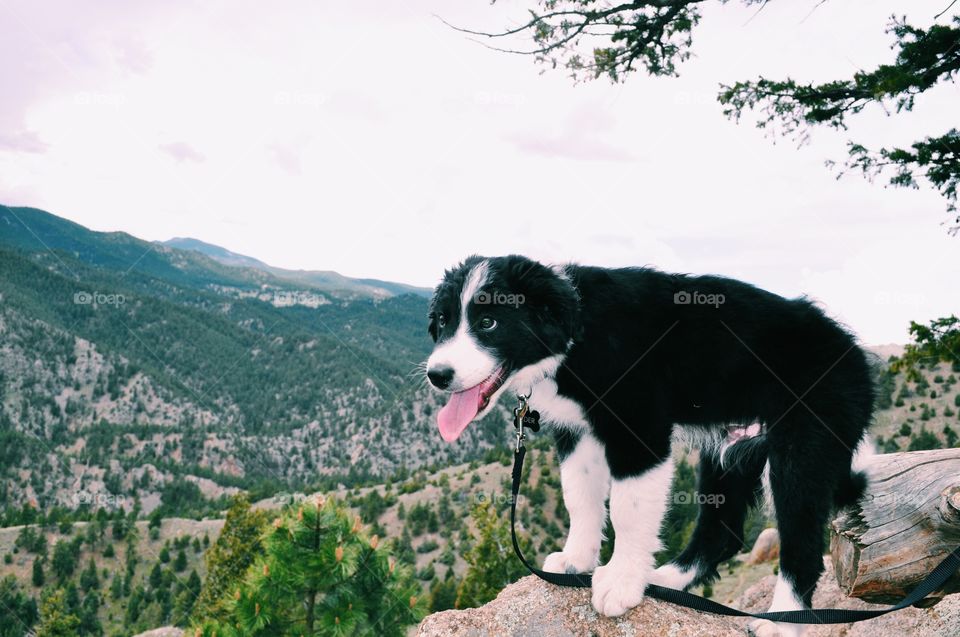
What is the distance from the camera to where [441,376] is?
3703mm

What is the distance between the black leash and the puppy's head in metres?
0.32

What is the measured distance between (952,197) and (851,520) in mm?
10886

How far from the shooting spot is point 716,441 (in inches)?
196

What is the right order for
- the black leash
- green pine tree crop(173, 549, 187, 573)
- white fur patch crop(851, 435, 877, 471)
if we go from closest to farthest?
1. the black leash
2. white fur patch crop(851, 435, 877, 471)
3. green pine tree crop(173, 549, 187, 573)

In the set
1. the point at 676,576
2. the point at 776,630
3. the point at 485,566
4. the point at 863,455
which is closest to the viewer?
the point at 776,630

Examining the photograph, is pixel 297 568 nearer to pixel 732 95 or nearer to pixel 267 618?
pixel 267 618

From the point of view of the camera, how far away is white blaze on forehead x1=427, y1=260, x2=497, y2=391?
374 centimetres

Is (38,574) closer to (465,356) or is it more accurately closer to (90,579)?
(90,579)

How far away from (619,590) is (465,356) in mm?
2009

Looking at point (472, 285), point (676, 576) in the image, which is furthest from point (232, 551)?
point (472, 285)

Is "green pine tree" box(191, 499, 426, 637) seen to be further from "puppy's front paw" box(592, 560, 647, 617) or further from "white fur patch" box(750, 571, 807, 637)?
"white fur patch" box(750, 571, 807, 637)

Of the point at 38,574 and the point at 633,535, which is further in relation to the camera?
the point at 38,574

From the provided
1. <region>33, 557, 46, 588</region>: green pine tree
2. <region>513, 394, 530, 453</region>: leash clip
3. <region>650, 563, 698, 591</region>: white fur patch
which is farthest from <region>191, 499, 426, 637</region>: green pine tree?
<region>33, 557, 46, 588</region>: green pine tree

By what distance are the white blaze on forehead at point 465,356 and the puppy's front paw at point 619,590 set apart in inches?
68.7
